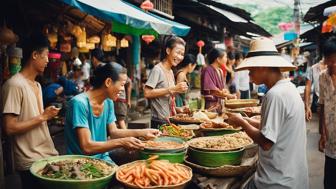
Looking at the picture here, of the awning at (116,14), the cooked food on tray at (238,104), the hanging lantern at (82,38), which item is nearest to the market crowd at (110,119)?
the awning at (116,14)

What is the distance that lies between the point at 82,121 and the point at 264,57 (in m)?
1.85

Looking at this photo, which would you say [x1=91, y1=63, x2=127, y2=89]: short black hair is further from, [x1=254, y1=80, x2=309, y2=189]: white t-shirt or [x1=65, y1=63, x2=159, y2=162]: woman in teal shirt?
[x1=254, y1=80, x2=309, y2=189]: white t-shirt

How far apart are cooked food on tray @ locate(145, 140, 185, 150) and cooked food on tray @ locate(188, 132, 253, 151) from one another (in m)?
0.20

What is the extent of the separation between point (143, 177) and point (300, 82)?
2276cm

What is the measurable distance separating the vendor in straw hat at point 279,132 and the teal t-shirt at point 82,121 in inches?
55.9

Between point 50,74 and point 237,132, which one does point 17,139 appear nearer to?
point 237,132

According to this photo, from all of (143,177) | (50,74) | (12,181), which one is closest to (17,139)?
(143,177)

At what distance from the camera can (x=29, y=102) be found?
11.6 ft

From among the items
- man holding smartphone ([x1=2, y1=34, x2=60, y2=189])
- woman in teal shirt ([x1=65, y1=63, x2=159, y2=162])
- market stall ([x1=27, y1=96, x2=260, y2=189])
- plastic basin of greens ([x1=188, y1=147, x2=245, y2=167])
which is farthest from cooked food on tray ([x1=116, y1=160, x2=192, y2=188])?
man holding smartphone ([x1=2, y1=34, x2=60, y2=189])

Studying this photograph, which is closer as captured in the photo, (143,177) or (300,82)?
(143,177)

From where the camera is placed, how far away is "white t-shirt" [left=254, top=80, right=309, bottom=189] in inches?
119

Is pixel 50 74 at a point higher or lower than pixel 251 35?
lower

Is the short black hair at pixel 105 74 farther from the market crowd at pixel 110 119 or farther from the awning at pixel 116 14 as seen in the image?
the awning at pixel 116 14

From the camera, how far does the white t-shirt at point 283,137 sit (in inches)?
119
